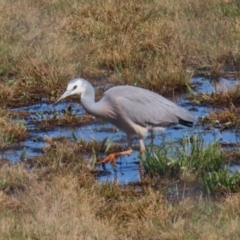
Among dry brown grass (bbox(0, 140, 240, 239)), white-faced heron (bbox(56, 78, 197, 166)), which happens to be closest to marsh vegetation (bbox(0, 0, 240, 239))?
dry brown grass (bbox(0, 140, 240, 239))

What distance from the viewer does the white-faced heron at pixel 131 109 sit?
8.54m

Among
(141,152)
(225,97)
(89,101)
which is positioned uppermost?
(89,101)

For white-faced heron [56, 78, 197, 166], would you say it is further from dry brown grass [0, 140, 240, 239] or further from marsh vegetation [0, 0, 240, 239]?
dry brown grass [0, 140, 240, 239]

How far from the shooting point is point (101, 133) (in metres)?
9.18

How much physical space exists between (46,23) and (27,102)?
2321 millimetres

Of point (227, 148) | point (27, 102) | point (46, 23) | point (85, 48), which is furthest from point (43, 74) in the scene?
point (227, 148)

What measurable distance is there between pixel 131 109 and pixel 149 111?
0.17 meters

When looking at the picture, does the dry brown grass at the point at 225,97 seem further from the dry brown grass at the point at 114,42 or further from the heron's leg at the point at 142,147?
the heron's leg at the point at 142,147

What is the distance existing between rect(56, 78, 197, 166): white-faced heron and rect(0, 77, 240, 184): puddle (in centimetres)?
24

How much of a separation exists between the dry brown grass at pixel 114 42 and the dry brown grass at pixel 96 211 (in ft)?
9.50

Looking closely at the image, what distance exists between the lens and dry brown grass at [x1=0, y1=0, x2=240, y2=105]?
1050 cm

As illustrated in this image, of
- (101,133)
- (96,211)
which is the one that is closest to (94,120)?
(101,133)

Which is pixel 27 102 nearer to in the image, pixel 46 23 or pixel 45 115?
pixel 45 115

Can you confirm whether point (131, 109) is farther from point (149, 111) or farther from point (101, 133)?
point (101, 133)
